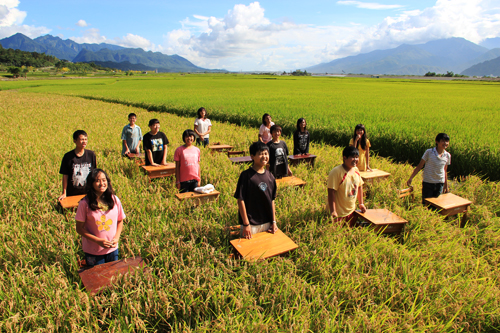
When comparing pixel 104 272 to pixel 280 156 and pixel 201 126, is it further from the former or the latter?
pixel 201 126

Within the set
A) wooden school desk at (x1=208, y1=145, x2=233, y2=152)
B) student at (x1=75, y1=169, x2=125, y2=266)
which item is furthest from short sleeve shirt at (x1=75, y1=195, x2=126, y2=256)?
wooden school desk at (x1=208, y1=145, x2=233, y2=152)

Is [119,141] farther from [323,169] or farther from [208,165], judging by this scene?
[323,169]

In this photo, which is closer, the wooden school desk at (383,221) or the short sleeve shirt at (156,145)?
the wooden school desk at (383,221)

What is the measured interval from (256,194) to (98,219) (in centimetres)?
184

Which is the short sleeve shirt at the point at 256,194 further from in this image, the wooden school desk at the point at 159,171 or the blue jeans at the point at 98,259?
the wooden school desk at the point at 159,171

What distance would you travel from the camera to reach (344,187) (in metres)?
3.98

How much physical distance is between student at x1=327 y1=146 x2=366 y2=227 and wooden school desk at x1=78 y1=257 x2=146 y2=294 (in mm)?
2679

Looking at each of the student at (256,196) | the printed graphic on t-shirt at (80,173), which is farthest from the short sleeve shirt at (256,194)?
the printed graphic on t-shirt at (80,173)

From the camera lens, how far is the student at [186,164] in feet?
16.8

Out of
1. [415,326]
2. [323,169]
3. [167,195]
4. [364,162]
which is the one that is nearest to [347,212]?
[415,326]

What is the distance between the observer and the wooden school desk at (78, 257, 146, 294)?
2623 millimetres

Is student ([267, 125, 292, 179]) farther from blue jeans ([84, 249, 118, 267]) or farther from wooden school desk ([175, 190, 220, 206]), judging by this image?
blue jeans ([84, 249, 118, 267])

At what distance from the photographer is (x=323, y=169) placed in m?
7.11

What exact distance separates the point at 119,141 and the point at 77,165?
6.13 meters
